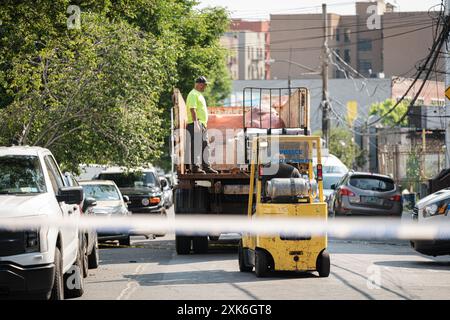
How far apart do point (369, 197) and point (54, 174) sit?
15.8 meters

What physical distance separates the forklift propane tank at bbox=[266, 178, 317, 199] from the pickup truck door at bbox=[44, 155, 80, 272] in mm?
2925

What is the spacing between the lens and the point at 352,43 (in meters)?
122

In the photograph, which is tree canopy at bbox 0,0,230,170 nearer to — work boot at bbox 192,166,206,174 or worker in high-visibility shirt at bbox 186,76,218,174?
worker in high-visibility shirt at bbox 186,76,218,174

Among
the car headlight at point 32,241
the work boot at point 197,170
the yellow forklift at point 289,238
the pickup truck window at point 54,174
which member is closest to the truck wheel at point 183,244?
the work boot at point 197,170

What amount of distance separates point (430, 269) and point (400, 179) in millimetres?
29390

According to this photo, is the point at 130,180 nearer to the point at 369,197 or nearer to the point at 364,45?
the point at 369,197

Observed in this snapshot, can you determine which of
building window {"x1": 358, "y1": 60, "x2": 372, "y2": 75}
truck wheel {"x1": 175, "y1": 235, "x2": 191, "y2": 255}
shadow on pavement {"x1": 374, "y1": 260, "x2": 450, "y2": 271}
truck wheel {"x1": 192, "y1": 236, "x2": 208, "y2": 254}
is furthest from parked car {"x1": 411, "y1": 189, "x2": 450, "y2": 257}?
building window {"x1": 358, "y1": 60, "x2": 372, "y2": 75}

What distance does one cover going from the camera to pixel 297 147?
17250 millimetres

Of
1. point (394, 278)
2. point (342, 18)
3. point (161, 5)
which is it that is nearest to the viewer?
point (394, 278)

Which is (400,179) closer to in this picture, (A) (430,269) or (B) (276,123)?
(B) (276,123)

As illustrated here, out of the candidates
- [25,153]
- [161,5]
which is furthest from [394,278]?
[161,5]

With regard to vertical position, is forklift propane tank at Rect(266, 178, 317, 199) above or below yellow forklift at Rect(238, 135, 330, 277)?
above

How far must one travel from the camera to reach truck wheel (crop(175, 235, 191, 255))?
68.6 feet

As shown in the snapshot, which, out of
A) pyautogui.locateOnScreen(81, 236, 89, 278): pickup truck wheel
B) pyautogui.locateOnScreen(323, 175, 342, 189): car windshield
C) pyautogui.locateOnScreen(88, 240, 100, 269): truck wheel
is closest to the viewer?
pyautogui.locateOnScreen(81, 236, 89, 278): pickup truck wheel
